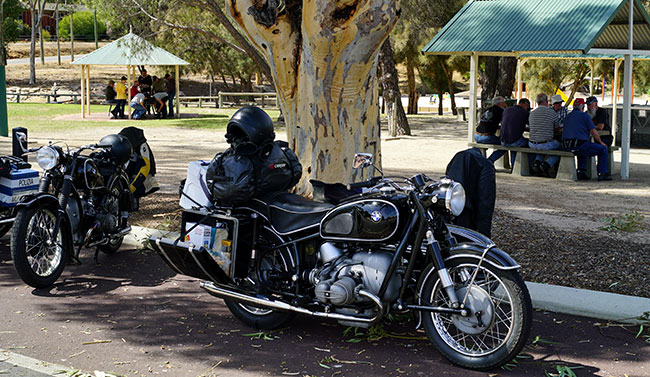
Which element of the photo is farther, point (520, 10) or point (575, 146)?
point (520, 10)

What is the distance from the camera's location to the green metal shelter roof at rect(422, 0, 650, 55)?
14203mm

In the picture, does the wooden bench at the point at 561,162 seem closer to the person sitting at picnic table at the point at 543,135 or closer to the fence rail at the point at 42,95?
the person sitting at picnic table at the point at 543,135

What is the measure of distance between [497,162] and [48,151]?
422 inches

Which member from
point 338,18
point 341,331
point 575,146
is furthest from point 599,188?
point 341,331

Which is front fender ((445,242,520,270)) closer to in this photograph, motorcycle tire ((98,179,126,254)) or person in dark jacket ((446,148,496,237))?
person in dark jacket ((446,148,496,237))

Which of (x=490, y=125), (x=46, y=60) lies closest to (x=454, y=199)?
(x=490, y=125)

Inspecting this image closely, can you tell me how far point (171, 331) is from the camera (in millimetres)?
5723

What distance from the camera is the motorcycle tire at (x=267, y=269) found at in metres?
5.61

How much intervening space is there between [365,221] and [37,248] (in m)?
3.26

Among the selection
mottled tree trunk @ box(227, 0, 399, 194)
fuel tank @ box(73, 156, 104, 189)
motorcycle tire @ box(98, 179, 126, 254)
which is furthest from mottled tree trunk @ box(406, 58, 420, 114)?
fuel tank @ box(73, 156, 104, 189)

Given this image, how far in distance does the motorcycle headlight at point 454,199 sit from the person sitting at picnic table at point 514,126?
34.0ft

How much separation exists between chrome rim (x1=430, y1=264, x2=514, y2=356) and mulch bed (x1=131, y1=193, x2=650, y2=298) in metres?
2.01

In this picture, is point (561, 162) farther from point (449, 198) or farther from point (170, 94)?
point (170, 94)

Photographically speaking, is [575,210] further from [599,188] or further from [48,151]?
[48,151]
